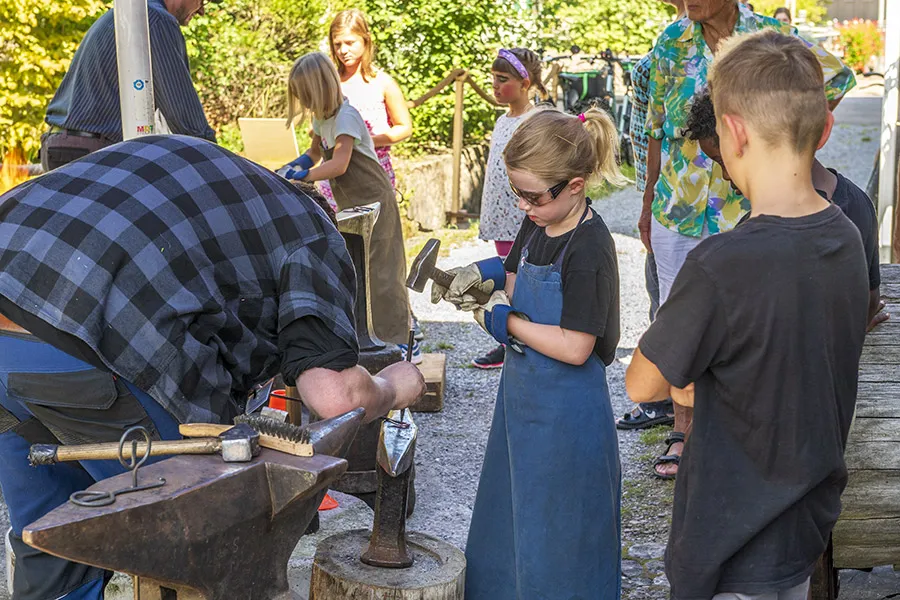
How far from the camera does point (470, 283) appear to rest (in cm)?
294

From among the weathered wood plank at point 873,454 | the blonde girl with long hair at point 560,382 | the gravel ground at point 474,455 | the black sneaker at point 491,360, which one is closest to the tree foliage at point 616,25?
the gravel ground at point 474,455

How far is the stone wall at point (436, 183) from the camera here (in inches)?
363

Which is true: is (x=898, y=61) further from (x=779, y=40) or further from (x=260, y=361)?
(x=260, y=361)

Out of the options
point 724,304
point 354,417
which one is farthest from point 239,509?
point 724,304

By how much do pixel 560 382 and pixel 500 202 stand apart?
8.80 feet

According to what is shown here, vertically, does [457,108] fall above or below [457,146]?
above

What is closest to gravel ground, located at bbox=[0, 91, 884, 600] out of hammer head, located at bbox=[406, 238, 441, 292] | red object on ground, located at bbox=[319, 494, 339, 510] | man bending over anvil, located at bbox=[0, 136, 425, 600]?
red object on ground, located at bbox=[319, 494, 339, 510]

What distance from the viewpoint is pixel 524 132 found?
9.32ft

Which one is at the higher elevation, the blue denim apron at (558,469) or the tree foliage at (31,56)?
the tree foliage at (31,56)

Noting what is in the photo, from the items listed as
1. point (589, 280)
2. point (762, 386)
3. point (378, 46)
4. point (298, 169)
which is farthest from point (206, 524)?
point (378, 46)

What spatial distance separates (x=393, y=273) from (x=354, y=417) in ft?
10.4

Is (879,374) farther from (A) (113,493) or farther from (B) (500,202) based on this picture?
(B) (500,202)

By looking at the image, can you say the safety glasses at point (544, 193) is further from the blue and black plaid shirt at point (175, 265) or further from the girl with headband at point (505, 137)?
the girl with headband at point (505, 137)

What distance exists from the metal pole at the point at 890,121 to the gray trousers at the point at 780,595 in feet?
16.2
